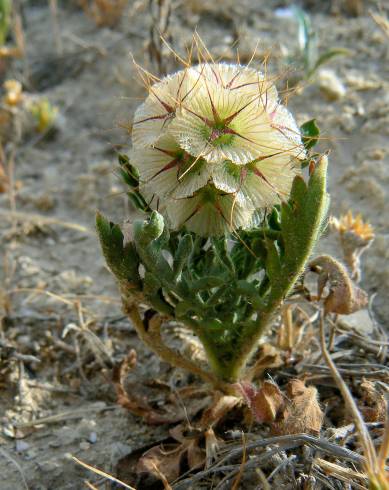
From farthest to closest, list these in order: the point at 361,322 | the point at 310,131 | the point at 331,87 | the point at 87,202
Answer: the point at 331,87, the point at 87,202, the point at 361,322, the point at 310,131

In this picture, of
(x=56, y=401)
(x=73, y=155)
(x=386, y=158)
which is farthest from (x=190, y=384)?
(x=73, y=155)

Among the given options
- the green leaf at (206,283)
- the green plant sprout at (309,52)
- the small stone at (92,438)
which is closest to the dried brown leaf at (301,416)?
the green leaf at (206,283)

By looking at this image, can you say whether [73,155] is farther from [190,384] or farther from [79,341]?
[190,384]

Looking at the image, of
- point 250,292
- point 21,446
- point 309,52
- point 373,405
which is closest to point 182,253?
point 250,292

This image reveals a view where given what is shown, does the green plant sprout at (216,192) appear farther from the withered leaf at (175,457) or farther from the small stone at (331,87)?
the small stone at (331,87)

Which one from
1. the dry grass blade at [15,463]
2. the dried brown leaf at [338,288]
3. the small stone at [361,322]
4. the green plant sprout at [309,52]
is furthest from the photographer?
the green plant sprout at [309,52]

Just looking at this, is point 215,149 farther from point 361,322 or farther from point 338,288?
point 361,322
